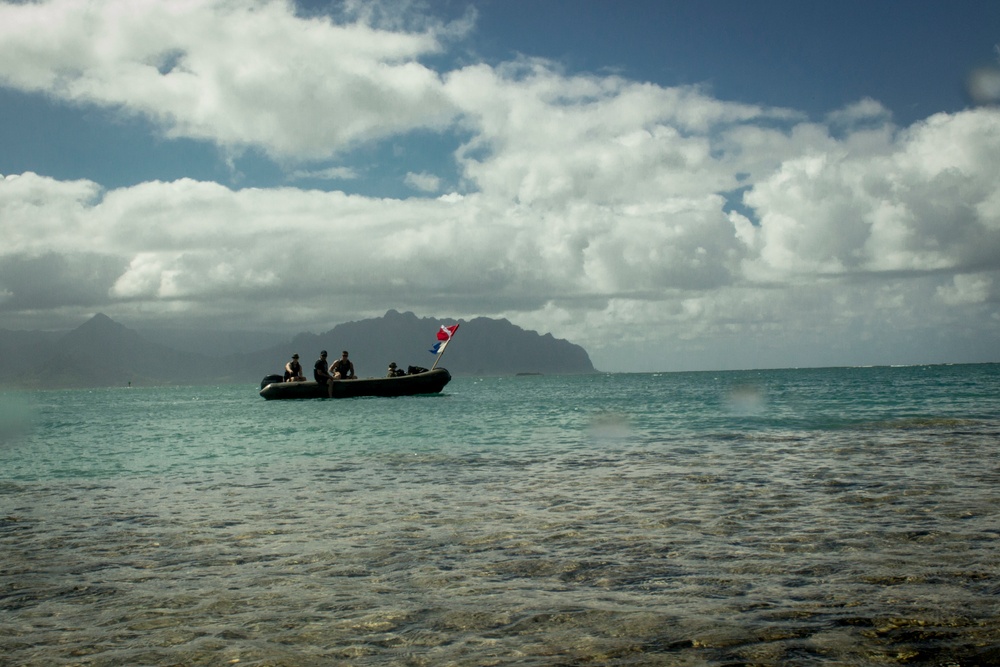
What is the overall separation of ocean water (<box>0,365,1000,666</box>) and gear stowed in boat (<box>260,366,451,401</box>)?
31229 millimetres

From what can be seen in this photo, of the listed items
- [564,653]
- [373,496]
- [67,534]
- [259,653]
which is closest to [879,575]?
[564,653]

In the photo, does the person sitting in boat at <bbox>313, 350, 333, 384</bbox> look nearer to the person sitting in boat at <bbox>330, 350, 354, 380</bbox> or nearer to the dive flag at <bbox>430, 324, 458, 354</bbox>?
the person sitting in boat at <bbox>330, 350, 354, 380</bbox>

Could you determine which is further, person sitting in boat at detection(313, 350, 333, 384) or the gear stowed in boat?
person sitting in boat at detection(313, 350, 333, 384)

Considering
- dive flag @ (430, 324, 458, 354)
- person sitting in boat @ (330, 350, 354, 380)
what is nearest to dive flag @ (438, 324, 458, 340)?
dive flag @ (430, 324, 458, 354)

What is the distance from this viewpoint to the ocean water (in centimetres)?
479

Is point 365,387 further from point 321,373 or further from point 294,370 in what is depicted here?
point 294,370

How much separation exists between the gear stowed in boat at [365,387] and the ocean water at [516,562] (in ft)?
102

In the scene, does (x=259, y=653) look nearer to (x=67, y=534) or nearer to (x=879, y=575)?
(x=879, y=575)

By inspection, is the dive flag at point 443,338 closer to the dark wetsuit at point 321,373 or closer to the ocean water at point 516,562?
the dark wetsuit at point 321,373

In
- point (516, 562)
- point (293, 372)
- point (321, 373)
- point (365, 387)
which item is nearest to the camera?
point (516, 562)

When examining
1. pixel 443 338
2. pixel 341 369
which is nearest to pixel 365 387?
pixel 341 369

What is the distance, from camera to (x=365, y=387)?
155ft

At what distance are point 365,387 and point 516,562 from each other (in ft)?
135

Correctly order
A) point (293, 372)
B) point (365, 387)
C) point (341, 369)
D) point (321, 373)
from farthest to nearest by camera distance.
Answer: point (293, 372) → point (341, 369) → point (321, 373) → point (365, 387)
